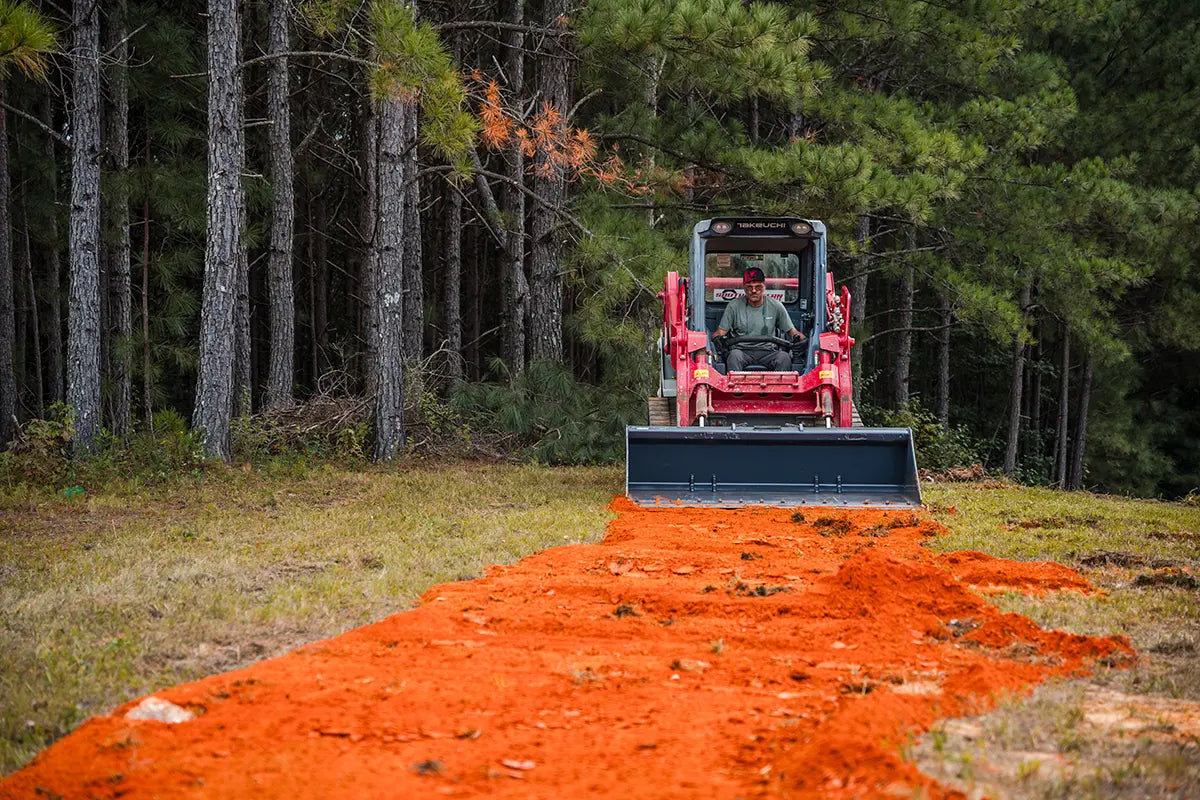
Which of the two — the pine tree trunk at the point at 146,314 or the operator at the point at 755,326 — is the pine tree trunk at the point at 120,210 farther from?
the operator at the point at 755,326

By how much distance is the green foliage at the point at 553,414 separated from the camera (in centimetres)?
1514

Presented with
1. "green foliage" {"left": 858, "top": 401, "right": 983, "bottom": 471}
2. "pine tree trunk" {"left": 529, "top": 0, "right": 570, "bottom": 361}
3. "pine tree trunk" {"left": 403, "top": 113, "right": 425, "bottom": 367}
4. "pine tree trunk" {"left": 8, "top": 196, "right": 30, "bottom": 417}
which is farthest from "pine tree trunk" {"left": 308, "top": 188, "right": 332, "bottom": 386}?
"green foliage" {"left": 858, "top": 401, "right": 983, "bottom": 471}

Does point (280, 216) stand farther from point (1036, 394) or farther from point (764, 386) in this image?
point (1036, 394)

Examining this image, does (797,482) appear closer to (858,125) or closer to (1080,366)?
(858,125)

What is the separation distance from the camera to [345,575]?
669cm

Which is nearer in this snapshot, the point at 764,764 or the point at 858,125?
the point at 764,764

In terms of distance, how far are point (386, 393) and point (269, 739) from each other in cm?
1103

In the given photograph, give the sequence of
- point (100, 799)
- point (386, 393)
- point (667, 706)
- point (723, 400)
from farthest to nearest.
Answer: point (386, 393) < point (723, 400) < point (667, 706) < point (100, 799)

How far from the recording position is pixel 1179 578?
6746 millimetres

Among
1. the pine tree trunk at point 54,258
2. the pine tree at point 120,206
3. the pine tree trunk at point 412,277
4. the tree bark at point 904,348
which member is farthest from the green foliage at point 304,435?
the tree bark at point 904,348

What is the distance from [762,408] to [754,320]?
→ 99 cm

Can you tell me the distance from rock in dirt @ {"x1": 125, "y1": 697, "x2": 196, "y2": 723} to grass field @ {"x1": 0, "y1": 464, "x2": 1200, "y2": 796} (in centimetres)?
27

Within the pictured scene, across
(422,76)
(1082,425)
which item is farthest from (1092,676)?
(1082,425)

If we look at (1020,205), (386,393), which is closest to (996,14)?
(1020,205)
